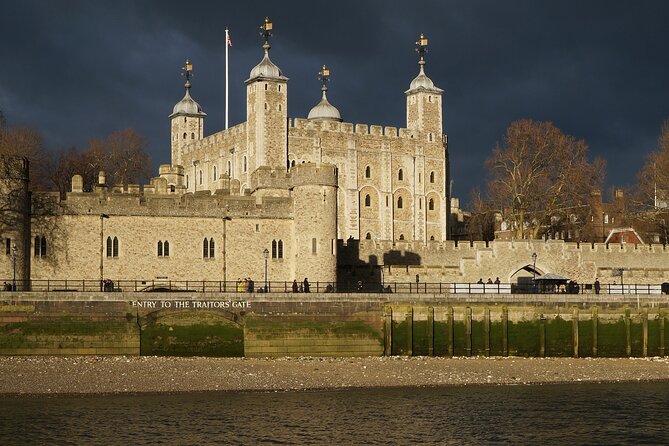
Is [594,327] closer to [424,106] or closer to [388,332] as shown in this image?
[388,332]

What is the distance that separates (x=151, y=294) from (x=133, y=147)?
47515 mm

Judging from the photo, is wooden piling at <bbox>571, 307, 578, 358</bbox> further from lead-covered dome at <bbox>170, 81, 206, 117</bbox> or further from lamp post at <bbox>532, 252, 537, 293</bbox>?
lead-covered dome at <bbox>170, 81, 206, 117</bbox>

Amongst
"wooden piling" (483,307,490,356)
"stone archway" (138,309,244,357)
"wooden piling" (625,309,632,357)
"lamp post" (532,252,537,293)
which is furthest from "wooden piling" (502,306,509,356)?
"stone archway" (138,309,244,357)

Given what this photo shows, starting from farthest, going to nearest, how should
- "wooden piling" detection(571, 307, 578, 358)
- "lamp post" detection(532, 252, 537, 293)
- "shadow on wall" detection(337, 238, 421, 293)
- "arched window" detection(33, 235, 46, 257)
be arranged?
"shadow on wall" detection(337, 238, 421, 293), "lamp post" detection(532, 252, 537, 293), "arched window" detection(33, 235, 46, 257), "wooden piling" detection(571, 307, 578, 358)

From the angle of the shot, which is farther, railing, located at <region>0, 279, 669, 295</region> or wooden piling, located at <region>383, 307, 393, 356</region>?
railing, located at <region>0, 279, 669, 295</region>

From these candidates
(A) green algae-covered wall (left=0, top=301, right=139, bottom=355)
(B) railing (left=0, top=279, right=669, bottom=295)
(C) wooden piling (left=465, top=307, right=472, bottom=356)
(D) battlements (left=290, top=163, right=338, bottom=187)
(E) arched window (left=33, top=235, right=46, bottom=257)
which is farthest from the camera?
(D) battlements (left=290, top=163, right=338, bottom=187)

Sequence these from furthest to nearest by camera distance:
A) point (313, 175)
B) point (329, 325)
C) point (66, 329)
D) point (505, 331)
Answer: point (313, 175)
point (505, 331)
point (329, 325)
point (66, 329)

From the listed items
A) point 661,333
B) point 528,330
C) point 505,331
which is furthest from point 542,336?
point 661,333

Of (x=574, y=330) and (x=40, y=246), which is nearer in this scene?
(x=574, y=330)

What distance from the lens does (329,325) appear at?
161 feet

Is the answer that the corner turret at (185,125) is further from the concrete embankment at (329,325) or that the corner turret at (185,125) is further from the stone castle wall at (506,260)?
the concrete embankment at (329,325)

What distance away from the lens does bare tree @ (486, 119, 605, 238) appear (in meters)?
79.4

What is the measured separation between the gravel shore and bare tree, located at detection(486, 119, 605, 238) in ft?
101

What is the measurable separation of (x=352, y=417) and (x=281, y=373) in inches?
302
